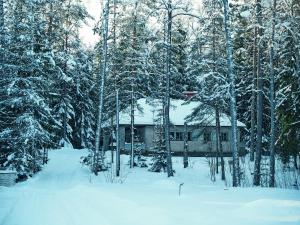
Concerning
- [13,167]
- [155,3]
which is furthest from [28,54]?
[155,3]

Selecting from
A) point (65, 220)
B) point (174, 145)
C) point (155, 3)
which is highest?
point (155, 3)

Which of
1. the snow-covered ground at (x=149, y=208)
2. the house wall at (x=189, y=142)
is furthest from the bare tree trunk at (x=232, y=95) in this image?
the house wall at (x=189, y=142)

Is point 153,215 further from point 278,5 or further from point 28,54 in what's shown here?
point 278,5

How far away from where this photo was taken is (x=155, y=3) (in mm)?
23234

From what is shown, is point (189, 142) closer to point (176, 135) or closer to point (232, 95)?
point (176, 135)

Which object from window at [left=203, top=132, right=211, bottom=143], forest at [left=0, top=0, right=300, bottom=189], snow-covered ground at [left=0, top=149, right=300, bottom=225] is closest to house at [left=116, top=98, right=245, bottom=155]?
window at [left=203, top=132, right=211, bottom=143]

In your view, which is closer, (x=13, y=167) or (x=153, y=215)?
(x=153, y=215)

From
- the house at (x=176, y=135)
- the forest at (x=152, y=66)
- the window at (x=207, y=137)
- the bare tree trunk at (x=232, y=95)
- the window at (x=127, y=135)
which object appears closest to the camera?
the bare tree trunk at (x=232, y=95)

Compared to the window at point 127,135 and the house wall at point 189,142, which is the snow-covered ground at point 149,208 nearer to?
the house wall at point 189,142

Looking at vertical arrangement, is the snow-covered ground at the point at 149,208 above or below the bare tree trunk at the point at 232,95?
below

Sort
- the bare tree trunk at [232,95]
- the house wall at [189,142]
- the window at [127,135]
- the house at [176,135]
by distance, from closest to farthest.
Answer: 1. the bare tree trunk at [232,95]
2. the house at [176,135]
3. the house wall at [189,142]
4. the window at [127,135]

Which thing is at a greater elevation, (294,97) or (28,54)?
(28,54)

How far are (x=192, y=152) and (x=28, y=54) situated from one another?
22.6 meters

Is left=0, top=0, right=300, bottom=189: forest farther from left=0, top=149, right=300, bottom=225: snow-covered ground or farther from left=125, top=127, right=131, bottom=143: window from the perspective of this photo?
left=125, top=127, right=131, bottom=143: window
